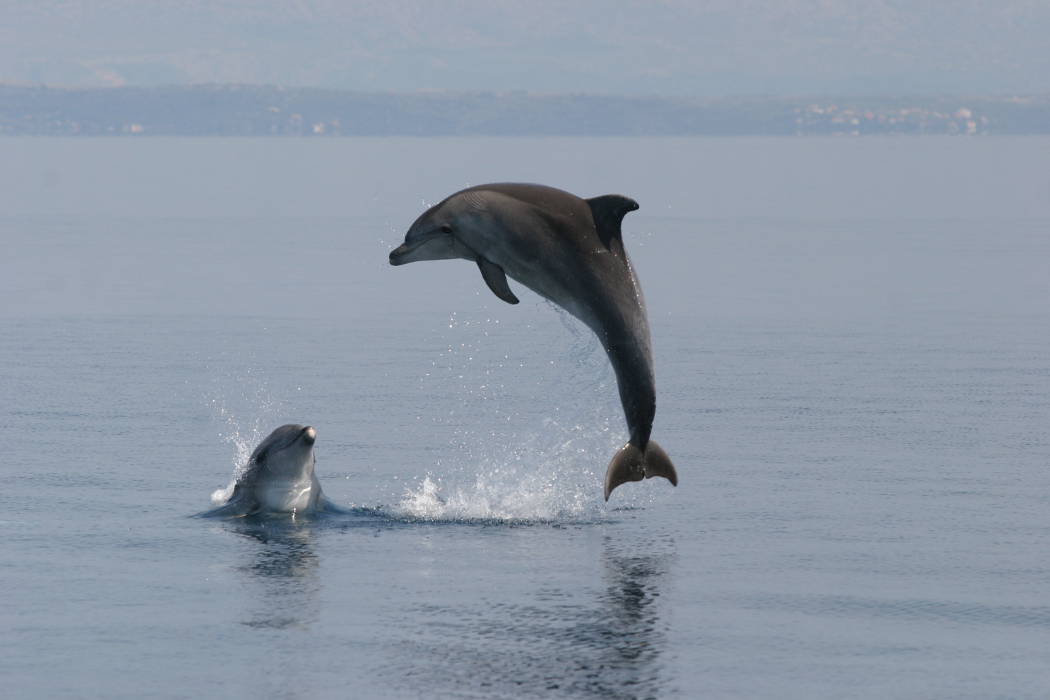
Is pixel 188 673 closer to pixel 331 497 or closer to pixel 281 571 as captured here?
pixel 281 571

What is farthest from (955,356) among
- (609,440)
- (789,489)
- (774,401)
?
(789,489)

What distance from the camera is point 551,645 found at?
17.0 m

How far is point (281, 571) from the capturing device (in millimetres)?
20109

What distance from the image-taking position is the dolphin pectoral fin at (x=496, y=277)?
18.2 meters

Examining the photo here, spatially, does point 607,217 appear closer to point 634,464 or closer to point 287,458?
point 634,464

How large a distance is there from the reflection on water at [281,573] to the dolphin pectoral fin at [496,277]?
3680 millimetres

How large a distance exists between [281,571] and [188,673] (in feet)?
12.8

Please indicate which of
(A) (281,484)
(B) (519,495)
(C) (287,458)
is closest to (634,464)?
(B) (519,495)

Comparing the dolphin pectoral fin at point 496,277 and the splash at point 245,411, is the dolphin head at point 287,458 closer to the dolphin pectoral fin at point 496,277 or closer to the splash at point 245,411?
the splash at point 245,411

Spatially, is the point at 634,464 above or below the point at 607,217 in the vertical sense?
below

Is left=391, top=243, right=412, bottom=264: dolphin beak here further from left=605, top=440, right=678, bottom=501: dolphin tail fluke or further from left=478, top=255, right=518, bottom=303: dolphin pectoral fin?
left=605, top=440, right=678, bottom=501: dolphin tail fluke

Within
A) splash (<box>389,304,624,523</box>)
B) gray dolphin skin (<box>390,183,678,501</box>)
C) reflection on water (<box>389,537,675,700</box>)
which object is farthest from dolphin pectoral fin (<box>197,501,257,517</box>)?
gray dolphin skin (<box>390,183,678,501</box>)

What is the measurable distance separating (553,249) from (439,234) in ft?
3.76

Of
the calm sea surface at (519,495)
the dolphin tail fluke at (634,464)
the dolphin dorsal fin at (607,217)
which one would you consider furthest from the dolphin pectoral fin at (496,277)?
the dolphin tail fluke at (634,464)
